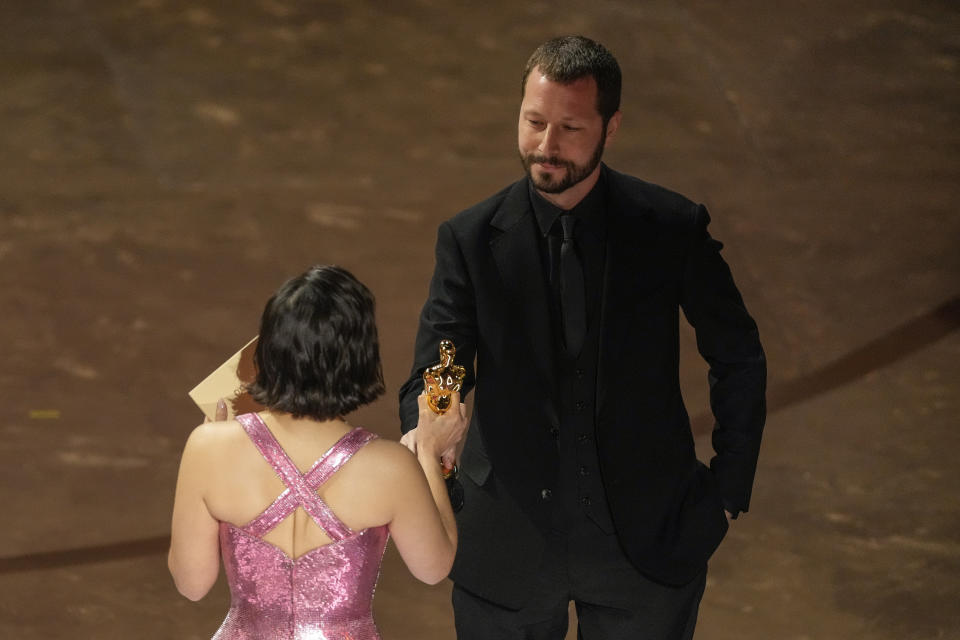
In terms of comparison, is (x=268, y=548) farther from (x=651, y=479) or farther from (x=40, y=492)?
(x=40, y=492)

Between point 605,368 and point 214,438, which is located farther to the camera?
point 605,368

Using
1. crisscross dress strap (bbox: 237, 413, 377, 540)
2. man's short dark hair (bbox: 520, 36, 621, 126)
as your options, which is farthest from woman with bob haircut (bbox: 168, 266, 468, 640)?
man's short dark hair (bbox: 520, 36, 621, 126)

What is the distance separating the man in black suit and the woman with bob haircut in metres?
0.29

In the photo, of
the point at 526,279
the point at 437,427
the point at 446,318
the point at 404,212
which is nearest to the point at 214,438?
the point at 437,427

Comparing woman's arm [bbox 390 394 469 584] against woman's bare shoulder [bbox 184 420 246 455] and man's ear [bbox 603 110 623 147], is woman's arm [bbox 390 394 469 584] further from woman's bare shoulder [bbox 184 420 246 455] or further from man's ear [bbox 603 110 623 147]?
man's ear [bbox 603 110 623 147]

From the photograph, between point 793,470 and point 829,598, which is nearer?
point 829,598

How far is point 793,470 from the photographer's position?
407 centimetres

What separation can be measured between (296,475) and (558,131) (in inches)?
27.8

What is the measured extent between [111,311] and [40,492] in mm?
694

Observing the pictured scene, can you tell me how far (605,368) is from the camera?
90.1 inches

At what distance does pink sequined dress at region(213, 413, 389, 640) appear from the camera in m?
1.98

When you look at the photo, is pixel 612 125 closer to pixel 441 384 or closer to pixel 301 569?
pixel 441 384

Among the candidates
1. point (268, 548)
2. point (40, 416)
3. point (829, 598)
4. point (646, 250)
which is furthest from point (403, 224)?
point (268, 548)

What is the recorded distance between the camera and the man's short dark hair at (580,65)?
7.38 feet
